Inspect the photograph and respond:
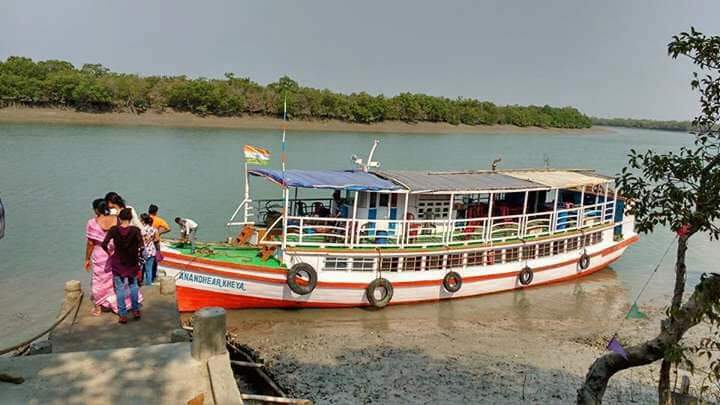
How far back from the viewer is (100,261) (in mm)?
7992

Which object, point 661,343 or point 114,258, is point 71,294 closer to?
point 114,258

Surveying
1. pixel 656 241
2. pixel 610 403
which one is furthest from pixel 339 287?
pixel 656 241

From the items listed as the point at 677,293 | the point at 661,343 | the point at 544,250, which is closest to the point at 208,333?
the point at 661,343

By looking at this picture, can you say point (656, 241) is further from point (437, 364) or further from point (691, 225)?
point (691, 225)

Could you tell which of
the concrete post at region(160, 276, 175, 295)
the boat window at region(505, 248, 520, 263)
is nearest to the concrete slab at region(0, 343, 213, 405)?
A: the concrete post at region(160, 276, 175, 295)

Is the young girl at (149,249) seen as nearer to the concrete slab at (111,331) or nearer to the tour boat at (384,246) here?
the concrete slab at (111,331)

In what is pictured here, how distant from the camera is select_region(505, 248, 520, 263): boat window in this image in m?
15.5

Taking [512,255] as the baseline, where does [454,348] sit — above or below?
below

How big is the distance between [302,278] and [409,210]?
11.1ft

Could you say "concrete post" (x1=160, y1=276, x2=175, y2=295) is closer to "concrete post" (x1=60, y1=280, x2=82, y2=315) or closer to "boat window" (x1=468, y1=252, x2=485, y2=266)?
"concrete post" (x1=60, y1=280, x2=82, y2=315)

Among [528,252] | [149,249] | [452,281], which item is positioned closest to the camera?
[149,249]

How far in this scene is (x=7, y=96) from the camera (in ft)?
175

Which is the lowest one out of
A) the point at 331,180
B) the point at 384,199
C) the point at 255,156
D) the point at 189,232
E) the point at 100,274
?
the point at 189,232

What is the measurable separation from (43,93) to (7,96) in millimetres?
3166
